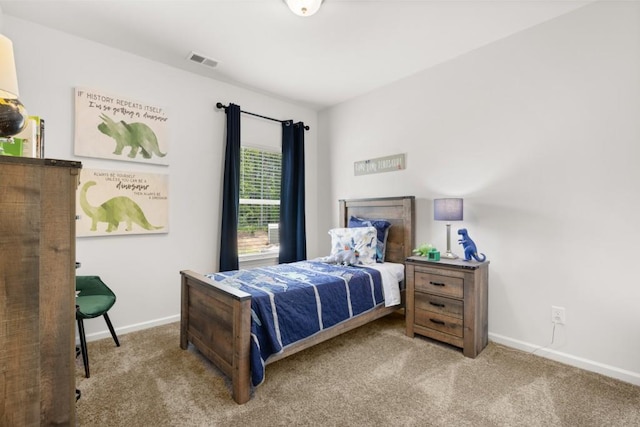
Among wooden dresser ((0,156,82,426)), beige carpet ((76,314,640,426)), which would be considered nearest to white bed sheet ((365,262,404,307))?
beige carpet ((76,314,640,426))

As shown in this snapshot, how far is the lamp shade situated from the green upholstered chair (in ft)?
9.00

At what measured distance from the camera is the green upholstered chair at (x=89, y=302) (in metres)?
2.05

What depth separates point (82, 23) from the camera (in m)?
2.40

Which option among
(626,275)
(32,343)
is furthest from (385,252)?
(32,343)

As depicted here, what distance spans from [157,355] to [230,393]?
865 millimetres

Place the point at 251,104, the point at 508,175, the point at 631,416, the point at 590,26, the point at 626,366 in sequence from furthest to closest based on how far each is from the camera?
the point at 251,104, the point at 508,175, the point at 590,26, the point at 626,366, the point at 631,416

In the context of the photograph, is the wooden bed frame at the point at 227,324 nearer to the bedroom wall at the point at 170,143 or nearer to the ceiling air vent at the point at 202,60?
the bedroom wall at the point at 170,143

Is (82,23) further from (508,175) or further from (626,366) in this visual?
(626,366)

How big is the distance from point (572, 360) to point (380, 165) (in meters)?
2.43

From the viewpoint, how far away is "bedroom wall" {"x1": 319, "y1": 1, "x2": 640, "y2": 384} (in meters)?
2.06

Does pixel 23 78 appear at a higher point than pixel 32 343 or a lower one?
higher

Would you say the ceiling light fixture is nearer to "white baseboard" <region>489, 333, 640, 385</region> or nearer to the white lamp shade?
the white lamp shade

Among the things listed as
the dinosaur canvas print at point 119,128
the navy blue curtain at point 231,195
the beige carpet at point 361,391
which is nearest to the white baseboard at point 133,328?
the beige carpet at point 361,391

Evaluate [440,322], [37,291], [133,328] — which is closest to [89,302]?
[133,328]
